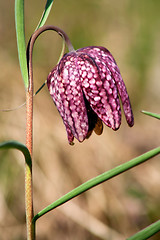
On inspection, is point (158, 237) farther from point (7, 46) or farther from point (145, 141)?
point (7, 46)

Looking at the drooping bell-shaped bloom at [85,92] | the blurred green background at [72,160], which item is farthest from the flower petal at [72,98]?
the blurred green background at [72,160]

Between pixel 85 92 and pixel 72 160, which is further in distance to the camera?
pixel 72 160

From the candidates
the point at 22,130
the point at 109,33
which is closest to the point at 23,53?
the point at 22,130

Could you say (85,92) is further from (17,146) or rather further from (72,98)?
(17,146)

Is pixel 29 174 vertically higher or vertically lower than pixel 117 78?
lower

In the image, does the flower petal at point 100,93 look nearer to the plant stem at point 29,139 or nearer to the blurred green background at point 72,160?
the plant stem at point 29,139

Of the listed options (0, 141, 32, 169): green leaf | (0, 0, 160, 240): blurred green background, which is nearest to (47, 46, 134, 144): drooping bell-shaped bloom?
(0, 141, 32, 169): green leaf

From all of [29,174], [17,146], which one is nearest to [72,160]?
[29,174]
